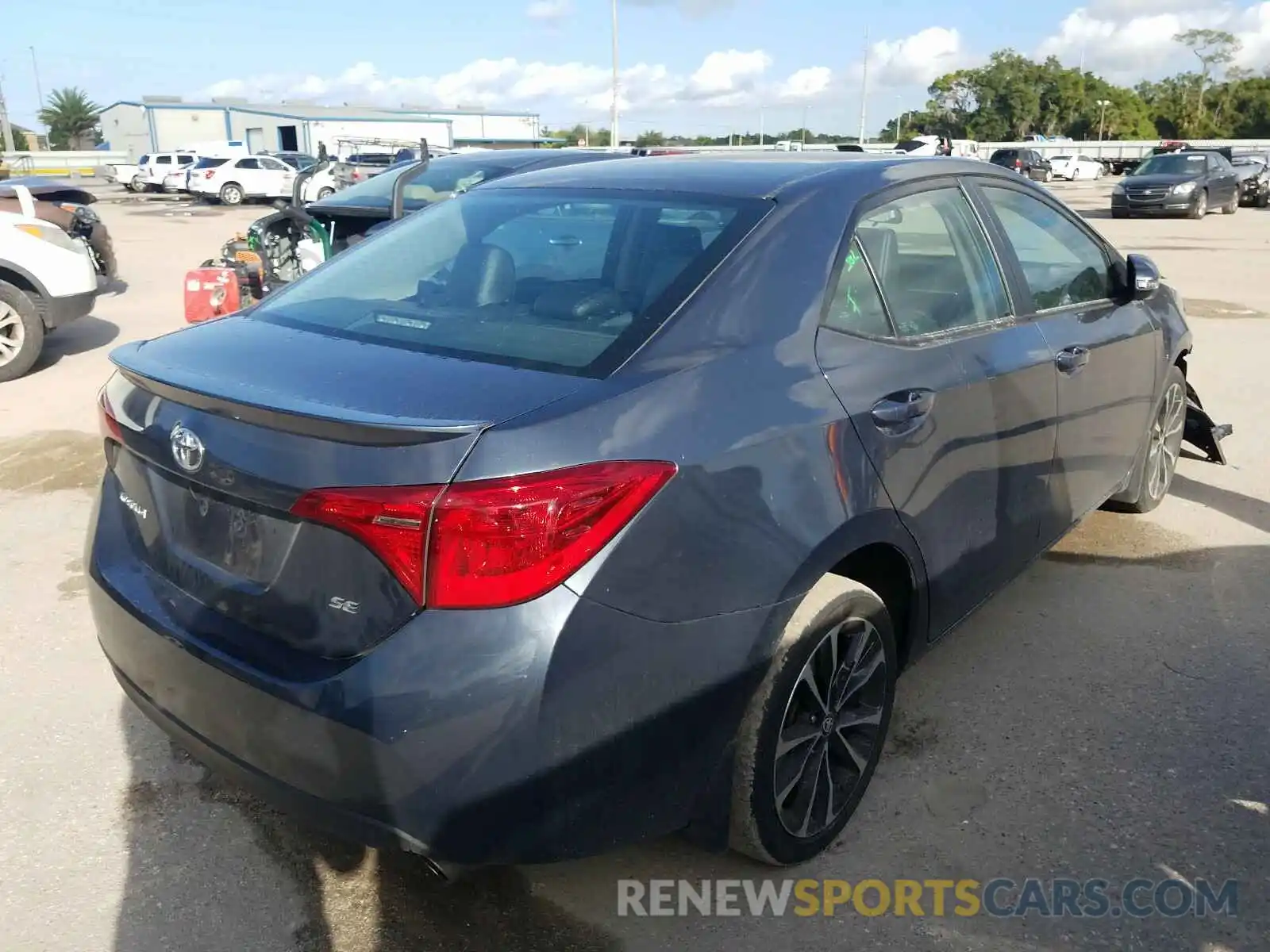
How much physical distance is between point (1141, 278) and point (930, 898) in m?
2.65

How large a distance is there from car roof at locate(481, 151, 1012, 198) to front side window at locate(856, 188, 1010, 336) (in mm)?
111

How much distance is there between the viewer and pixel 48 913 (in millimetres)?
2535

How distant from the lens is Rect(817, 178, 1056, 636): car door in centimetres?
266

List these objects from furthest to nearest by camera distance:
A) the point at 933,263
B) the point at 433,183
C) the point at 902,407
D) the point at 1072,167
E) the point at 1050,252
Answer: the point at 1072,167 < the point at 433,183 < the point at 1050,252 < the point at 933,263 < the point at 902,407

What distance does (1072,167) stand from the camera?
5069 centimetres

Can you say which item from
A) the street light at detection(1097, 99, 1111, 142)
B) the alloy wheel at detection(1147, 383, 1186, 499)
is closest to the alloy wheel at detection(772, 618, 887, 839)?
the alloy wheel at detection(1147, 383, 1186, 499)

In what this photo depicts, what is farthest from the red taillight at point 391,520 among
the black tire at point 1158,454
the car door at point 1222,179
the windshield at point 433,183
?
the car door at point 1222,179

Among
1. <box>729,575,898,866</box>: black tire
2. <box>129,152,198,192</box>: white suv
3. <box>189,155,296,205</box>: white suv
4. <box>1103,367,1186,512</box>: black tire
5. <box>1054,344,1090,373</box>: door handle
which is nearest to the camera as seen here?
<box>729,575,898,866</box>: black tire

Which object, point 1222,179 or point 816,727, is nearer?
point 816,727

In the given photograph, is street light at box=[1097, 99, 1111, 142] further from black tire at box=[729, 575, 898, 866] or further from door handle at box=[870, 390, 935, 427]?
black tire at box=[729, 575, 898, 866]

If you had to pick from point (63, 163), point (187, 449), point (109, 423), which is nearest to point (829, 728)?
point (187, 449)

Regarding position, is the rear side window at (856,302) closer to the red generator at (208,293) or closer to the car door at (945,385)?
the car door at (945,385)

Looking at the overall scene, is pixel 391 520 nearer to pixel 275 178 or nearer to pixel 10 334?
pixel 10 334

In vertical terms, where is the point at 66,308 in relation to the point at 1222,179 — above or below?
below
